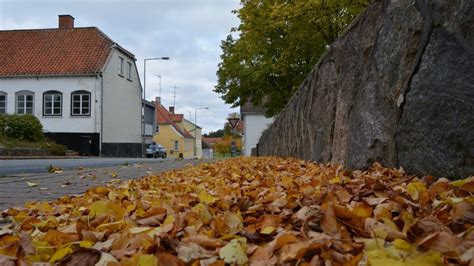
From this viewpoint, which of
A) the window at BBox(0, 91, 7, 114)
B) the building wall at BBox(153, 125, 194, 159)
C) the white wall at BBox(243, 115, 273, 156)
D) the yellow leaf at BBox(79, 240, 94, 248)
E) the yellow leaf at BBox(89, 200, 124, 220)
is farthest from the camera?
the building wall at BBox(153, 125, 194, 159)

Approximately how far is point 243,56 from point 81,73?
1129 cm

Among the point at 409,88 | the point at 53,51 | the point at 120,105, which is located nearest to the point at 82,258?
the point at 409,88

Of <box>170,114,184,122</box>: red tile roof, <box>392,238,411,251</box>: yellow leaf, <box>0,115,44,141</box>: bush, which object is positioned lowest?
<box>392,238,411,251</box>: yellow leaf

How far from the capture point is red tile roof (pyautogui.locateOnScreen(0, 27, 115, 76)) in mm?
26203

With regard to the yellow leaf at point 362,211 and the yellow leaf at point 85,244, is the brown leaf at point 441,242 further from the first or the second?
the yellow leaf at point 85,244

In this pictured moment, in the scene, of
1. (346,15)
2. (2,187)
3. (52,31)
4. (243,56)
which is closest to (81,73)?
(52,31)

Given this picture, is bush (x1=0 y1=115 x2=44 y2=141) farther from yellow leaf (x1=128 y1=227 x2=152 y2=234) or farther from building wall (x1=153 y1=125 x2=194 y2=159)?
building wall (x1=153 y1=125 x2=194 y2=159)

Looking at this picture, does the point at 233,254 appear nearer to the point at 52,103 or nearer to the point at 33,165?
the point at 33,165

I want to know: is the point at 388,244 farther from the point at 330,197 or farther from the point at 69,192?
the point at 69,192

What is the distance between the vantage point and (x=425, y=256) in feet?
3.98

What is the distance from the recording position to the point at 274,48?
16.9 metres

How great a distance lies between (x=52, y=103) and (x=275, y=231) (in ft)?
89.1

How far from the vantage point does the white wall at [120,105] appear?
87.7 ft

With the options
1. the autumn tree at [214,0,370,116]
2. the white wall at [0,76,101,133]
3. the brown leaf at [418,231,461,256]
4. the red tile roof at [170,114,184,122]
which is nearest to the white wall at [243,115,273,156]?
the white wall at [0,76,101,133]
